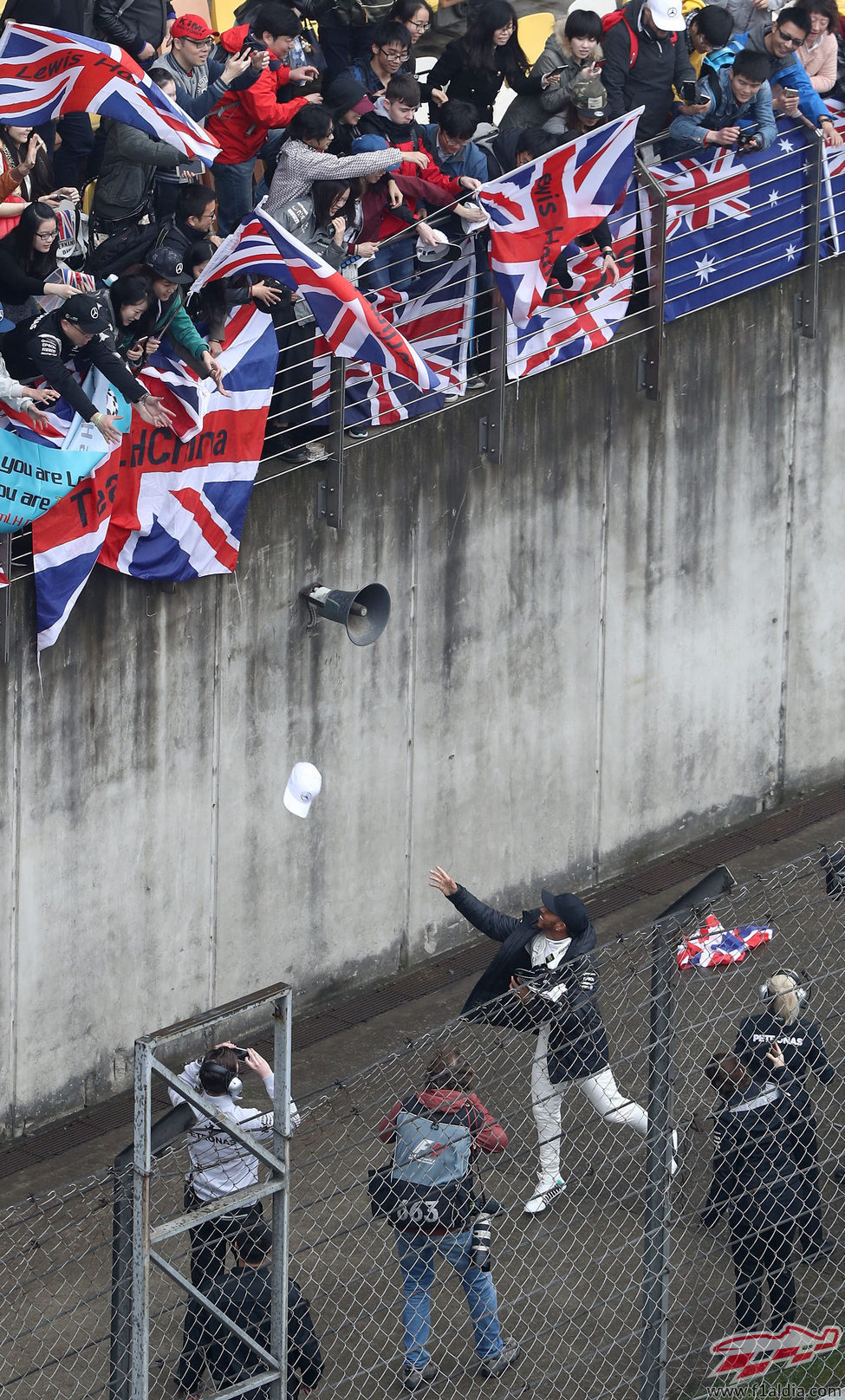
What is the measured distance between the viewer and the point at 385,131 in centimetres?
1138

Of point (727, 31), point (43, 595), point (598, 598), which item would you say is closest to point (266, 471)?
point (43, 595)

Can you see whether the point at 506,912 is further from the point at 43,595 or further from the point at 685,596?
the point at 43,595

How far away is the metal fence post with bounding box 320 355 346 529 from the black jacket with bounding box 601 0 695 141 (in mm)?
2414

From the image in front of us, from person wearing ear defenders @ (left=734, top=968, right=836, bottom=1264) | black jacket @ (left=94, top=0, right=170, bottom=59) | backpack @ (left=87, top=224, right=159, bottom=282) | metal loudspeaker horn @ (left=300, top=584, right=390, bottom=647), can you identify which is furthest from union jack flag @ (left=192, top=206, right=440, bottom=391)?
person wearing ear defenders @ (left=734, top=968, right=836, bottom=1264)

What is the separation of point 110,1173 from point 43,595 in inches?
190

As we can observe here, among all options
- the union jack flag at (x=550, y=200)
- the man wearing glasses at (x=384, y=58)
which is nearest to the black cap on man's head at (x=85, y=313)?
the man wearing glasses at (x=384, y=58)

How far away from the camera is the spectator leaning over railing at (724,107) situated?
12.6 m

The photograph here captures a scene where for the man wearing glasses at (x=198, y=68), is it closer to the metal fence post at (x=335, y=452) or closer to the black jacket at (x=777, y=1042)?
the metal fence post at (x=335, y=452)

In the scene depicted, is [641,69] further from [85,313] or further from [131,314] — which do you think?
[85,313]

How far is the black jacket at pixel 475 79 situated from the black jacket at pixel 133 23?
171 cm

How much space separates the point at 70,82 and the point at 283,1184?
6.01m

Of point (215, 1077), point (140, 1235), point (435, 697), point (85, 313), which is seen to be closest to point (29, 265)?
point (85, 313)

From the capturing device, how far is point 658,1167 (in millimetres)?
6805

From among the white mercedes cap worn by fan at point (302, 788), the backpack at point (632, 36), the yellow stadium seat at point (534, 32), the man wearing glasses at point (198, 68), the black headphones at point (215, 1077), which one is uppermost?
the yellow stadium seat at point (534, 32)
